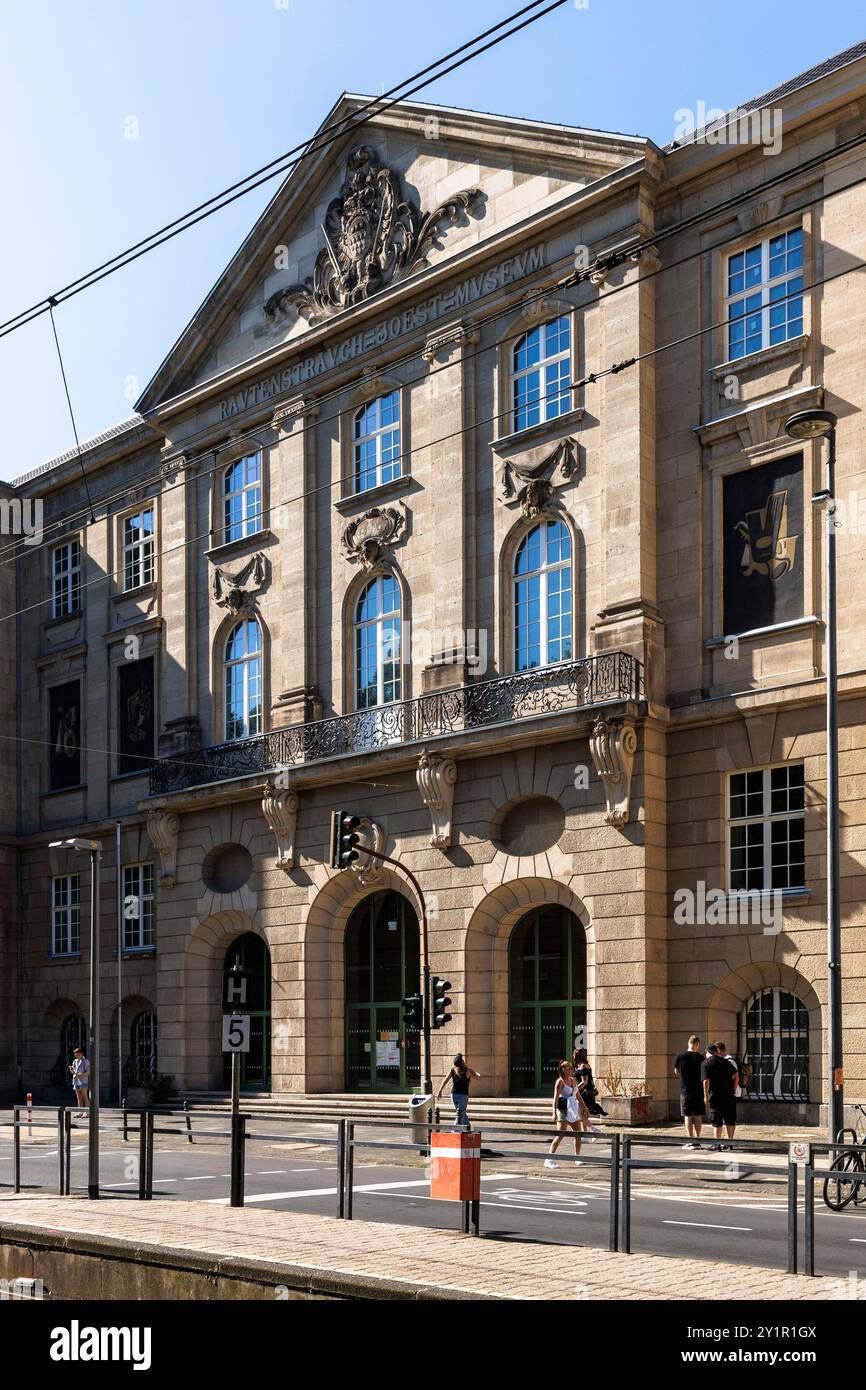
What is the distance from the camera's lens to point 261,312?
42.8 m

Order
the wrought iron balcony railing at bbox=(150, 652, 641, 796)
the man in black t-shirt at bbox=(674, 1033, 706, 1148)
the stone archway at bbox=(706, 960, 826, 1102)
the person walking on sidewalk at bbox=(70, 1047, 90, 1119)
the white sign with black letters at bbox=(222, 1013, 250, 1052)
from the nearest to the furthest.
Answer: the white sign with black letters at bbox=(222, 1013, 250, 1052) → the man in black t-shirt at bbox=(674, 1033, 706, 1148) → the stone archway at bbox=(706, 960, 826, 1102) → the wrought iron balcony railing at bbox=(150, 652, 641, 796) → the person walking on sidewalk at bbox=(70, 1047, 90, 1119)

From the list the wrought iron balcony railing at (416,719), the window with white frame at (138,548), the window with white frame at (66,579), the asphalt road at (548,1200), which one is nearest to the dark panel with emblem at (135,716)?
the wrought iron balcony railing at (416,719)

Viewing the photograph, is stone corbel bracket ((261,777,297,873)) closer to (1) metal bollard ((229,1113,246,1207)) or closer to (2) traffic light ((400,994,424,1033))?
(2) traffic light ((400,994,424,1033))

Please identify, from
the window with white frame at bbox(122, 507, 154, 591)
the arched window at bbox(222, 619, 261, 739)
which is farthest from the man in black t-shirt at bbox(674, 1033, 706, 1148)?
the window with white frame at bbox(122, 507, 154, 591)

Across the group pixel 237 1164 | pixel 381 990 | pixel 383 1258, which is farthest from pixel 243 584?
pixel 383 1258

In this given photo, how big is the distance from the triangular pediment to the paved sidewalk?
25.1 metres

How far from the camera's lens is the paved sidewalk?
10.6 m

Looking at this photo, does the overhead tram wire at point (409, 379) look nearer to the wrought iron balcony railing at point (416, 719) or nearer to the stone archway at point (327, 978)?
the wrought iron balcony railing at point (416, 719)

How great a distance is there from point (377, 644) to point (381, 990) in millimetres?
8279

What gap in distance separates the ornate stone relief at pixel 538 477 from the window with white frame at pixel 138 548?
1468 centimetres

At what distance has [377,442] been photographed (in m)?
39.5
